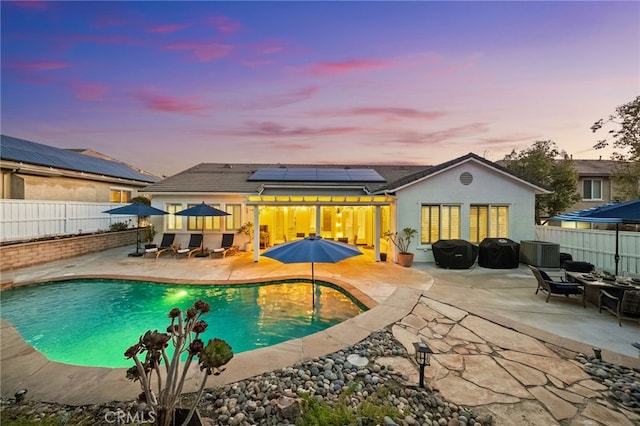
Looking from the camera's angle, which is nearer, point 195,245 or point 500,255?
point 500,255

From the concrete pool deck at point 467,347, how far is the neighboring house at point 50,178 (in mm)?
8315

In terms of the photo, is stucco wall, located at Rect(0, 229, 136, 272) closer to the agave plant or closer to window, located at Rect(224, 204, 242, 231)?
window, located at Rect(224, 204, 242, 231)

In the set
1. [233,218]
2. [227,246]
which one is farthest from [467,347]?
[233,218]

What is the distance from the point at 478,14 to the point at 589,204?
21141 millimetres

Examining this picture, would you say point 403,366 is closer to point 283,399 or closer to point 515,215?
point 283,399

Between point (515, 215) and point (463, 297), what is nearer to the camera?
point (463, 297)

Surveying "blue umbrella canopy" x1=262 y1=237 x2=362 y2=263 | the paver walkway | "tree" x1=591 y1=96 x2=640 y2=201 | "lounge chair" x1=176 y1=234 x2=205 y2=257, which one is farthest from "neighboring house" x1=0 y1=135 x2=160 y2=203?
"tree" x1=591 y1=96 x2=640 y2=201

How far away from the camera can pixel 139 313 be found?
778 cm

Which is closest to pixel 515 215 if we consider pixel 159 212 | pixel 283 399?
pixel 283 399

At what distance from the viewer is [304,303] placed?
8.27m

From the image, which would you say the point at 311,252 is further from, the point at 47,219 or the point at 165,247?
the point at 47,219

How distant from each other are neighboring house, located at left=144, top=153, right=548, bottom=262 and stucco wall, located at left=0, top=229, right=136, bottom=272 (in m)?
3.21

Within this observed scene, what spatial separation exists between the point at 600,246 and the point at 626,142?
9.39m

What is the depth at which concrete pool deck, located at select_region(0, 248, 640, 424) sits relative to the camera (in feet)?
11.8
